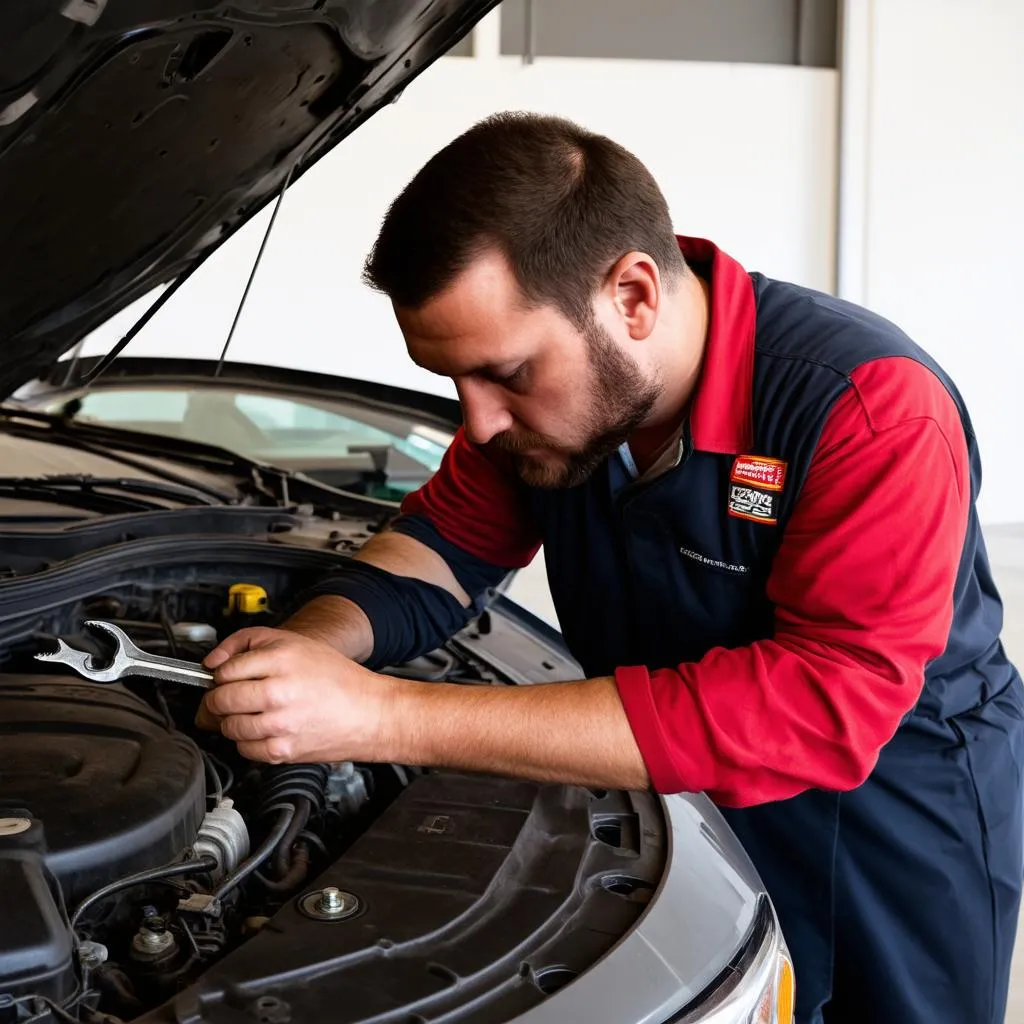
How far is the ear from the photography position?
1092 mm

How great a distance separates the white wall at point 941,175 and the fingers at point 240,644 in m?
5.55

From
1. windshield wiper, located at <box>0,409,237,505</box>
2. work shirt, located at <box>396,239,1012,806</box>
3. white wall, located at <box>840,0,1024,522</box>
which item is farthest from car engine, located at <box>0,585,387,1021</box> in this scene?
white wall, located at <box>840,0,1024,522</box>

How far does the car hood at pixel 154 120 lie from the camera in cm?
88

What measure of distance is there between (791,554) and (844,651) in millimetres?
110

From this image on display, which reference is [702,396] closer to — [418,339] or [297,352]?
[418,339]

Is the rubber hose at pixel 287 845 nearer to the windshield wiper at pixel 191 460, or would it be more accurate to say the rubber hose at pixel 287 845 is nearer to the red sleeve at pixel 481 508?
the red sleeve at pixel 481 508

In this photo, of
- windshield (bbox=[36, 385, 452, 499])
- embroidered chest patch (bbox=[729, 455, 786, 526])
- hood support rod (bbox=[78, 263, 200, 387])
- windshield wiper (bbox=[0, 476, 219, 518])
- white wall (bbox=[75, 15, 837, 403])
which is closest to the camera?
embroidered chest patch (bbox=[729, 455, 786, 526])

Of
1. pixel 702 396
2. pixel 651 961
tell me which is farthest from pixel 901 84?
pixel 651 961

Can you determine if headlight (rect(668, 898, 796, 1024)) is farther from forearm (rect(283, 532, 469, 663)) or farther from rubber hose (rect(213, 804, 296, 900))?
forearm (rect(283, 532, 469, 663))

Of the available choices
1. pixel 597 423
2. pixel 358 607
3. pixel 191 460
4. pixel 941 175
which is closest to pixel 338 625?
pixel 358 607

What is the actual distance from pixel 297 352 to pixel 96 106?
15.2 ft

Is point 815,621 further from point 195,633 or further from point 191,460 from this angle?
point 191,460

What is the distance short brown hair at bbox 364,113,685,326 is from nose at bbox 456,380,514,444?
0.34ft

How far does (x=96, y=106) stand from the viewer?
978mm
